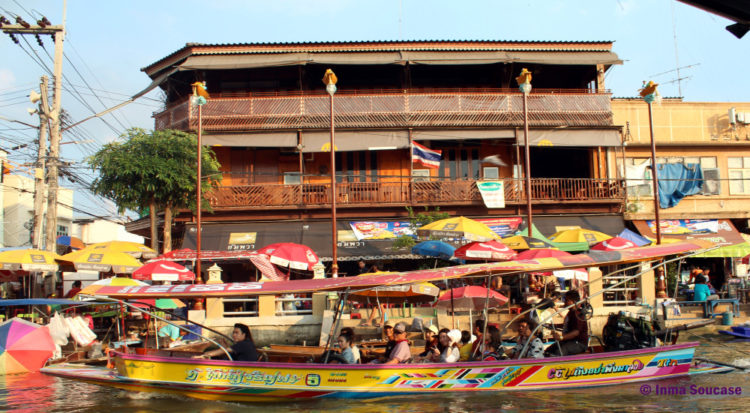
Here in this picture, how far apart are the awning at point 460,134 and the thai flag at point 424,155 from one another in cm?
54

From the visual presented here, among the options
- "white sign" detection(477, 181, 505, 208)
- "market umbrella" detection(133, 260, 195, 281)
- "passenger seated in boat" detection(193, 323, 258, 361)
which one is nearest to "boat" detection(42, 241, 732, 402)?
"passenger seated in boat" detection(193, 323, 258, 361)

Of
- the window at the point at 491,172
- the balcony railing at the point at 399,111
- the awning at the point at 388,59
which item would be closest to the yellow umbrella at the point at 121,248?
the balcony railing at the point at 399,111

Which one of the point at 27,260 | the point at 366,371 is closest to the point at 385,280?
the point at 366,371

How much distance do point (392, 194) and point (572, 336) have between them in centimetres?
1297

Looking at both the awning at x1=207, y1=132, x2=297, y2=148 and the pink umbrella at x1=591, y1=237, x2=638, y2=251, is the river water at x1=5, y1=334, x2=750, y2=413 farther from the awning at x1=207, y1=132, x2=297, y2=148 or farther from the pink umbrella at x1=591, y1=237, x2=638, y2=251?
the awning at x1=207, y1=132, x2=297, y2=148

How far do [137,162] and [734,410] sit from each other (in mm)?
17090

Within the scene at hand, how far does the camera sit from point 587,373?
10562 millimetres

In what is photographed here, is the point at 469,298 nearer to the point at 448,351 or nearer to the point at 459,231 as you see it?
the point at 459,231

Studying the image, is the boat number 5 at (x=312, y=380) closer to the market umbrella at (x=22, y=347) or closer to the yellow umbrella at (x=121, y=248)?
the market umbrella at (x=22, y=347)

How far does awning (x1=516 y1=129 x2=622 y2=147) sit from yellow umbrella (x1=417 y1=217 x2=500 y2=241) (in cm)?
703

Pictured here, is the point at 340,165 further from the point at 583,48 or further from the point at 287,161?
the point at 583,48

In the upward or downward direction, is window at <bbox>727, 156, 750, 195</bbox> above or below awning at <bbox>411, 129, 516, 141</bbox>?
below

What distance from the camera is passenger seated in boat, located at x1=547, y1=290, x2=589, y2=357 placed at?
11008mm

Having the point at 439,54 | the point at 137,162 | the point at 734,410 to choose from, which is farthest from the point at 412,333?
the point at 439,54
